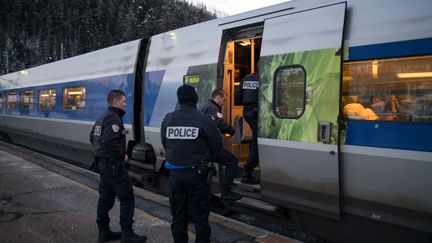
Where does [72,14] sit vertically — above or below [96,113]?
above

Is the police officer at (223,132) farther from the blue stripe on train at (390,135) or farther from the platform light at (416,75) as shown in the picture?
the platform light at (416,75)

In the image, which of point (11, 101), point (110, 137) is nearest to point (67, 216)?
point (110, 137)

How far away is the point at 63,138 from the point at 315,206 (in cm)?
865

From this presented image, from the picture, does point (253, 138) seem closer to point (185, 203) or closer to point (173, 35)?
point (185, 203)

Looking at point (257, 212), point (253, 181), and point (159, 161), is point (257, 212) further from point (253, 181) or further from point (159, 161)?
point (159, 161)

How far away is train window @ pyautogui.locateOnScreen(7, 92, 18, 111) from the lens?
52.4 feet

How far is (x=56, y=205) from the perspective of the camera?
563 cm

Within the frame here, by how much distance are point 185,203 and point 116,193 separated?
946 mm

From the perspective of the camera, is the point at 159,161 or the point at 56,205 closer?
the point at 56,205

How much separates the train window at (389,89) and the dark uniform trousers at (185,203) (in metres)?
1.69

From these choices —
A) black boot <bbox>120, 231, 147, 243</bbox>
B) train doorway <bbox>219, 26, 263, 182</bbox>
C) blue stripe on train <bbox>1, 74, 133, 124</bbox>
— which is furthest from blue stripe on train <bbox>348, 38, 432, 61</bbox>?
blue stripe on train <bbox>1, 74, 133, 124</bbox>

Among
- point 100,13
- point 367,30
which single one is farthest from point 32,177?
point 100,13

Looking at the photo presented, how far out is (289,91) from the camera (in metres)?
4.47

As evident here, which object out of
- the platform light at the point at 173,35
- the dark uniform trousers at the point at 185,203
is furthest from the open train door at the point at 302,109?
the platform light at the point at 173,35
